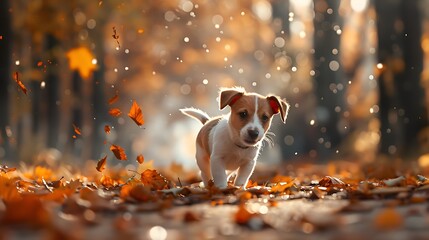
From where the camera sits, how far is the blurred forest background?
19.6 metres

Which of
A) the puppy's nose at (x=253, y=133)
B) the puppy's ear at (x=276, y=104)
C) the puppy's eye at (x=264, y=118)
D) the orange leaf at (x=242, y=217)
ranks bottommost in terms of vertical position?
the orange leaf at (x=242, y=217)

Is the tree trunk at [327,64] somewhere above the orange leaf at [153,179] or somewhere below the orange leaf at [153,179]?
above

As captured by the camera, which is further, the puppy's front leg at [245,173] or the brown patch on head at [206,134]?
the brown patch on head at [206,134]

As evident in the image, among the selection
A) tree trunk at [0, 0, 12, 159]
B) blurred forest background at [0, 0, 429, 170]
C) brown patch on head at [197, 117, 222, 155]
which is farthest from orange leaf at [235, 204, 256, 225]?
tree trunk at [0, 0, 12, 159]

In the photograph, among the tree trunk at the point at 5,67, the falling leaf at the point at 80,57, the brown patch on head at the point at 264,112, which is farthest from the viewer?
the falling leaf at the point at 80,57

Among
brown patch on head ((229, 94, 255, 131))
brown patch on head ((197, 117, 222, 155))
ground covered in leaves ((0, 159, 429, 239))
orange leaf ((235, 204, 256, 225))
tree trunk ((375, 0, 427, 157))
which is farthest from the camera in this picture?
tree trunk ((375, 0, 427, 157))

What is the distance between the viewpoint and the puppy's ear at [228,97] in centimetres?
733

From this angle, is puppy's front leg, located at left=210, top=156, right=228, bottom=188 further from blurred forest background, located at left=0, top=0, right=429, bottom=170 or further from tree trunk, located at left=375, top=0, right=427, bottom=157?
tree trunk, located at left=375, top=0, right=427, bottom=157

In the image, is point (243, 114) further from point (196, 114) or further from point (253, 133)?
point (196, 114)

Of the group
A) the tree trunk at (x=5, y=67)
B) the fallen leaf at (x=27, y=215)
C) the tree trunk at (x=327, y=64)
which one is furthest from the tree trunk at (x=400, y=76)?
the fallen leaf at (x=27, y=215)

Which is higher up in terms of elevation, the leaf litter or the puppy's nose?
the puppy's nose

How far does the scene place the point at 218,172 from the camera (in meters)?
7.02

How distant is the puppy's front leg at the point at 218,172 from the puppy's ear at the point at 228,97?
0.63m

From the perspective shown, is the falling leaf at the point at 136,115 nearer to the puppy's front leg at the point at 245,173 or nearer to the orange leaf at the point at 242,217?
the puppy's front leg at the point at 245,173
